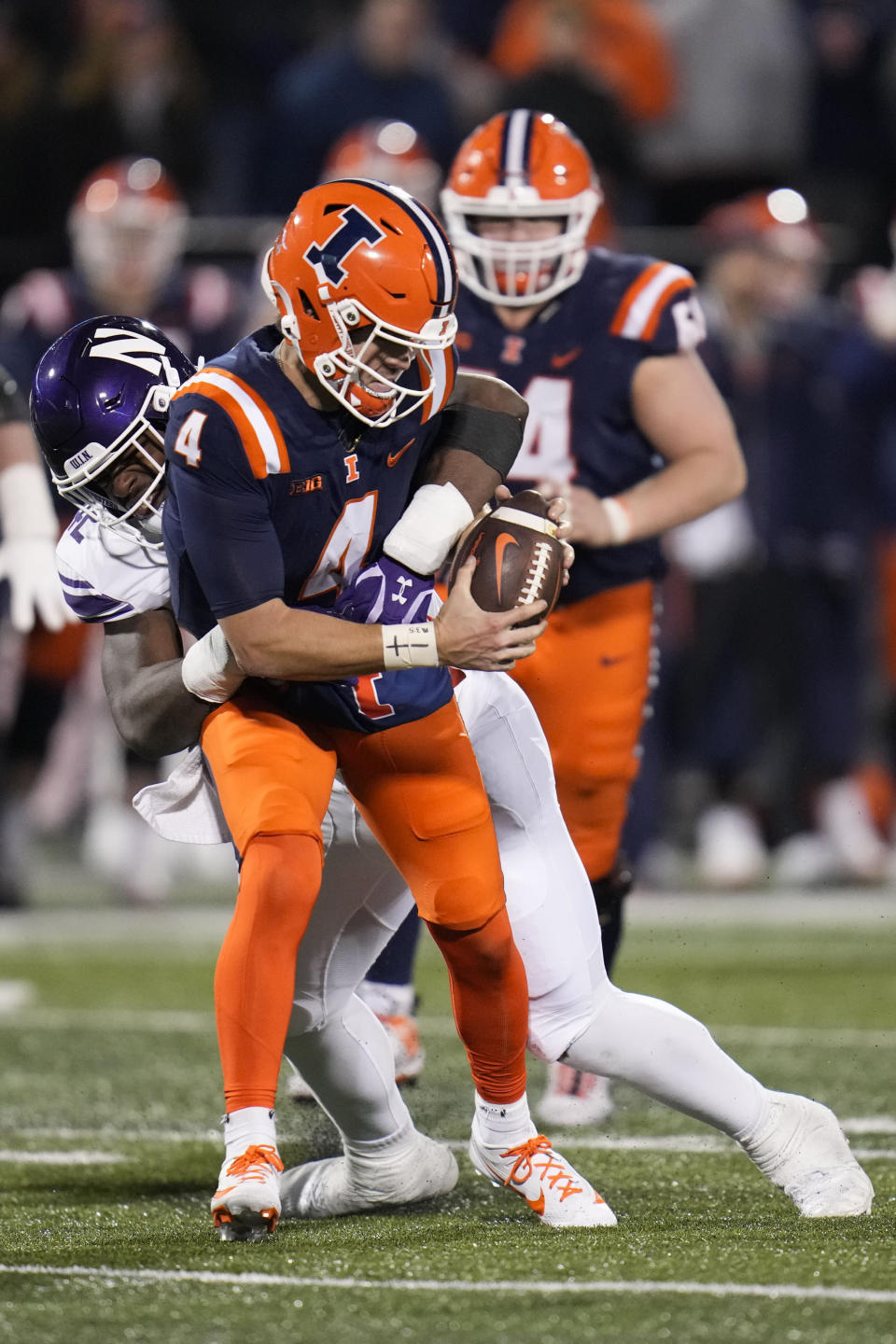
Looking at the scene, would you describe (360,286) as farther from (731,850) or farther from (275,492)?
(731,850)

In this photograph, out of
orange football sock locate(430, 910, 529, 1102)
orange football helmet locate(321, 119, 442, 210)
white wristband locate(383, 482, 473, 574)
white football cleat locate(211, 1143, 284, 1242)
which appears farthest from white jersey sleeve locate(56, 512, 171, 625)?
orange football helmet locate(321, 119, 442, 210)

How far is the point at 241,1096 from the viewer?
302 cm

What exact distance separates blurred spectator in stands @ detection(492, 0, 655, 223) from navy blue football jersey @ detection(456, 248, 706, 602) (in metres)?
4.04

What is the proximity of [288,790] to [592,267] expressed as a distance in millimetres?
1726

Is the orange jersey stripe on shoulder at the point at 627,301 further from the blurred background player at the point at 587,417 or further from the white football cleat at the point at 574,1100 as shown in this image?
the white football cleat at the point at 574,1100

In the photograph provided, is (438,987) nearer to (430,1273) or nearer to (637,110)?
(430,1273)

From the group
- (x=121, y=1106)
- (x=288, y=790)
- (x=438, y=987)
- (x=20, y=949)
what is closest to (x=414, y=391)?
(x=288, y=790)

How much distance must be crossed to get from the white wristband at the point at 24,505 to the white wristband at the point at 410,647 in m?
1.59

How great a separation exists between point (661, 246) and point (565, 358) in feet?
14.7

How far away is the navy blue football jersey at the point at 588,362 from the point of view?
4340 mm

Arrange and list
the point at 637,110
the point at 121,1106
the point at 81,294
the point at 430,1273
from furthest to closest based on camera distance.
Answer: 1. the point at 637,110
2. the point at 81,294
3. the point at 121,1106
4. the point at 430,1273

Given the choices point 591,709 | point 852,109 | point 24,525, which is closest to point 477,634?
point 591,709

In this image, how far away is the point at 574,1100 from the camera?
4.26m

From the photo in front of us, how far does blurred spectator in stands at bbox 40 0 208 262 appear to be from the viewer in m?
8.79
